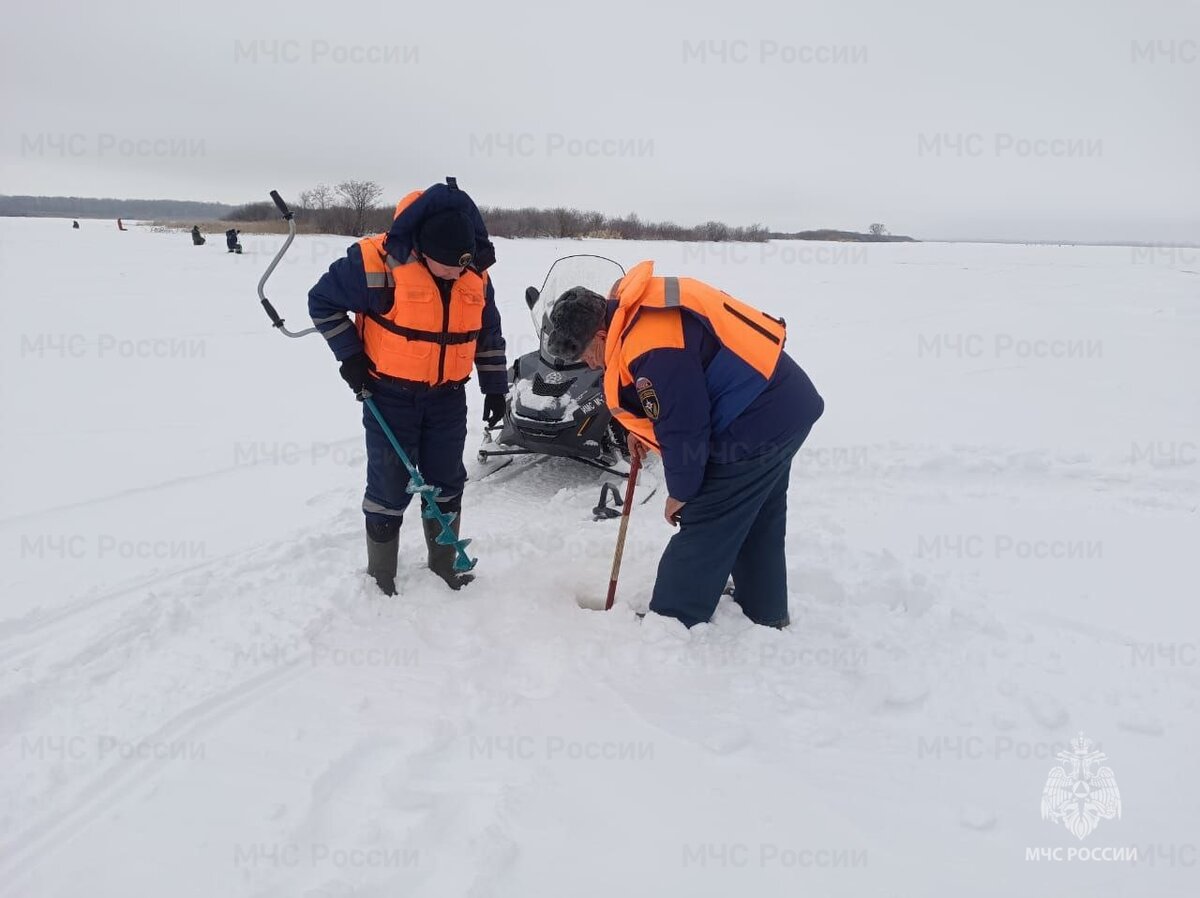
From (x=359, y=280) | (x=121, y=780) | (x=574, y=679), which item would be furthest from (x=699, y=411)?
(x=121, y=780)

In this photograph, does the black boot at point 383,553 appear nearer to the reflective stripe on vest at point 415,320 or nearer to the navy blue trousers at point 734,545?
the reflective stripe on vest at point 415,320

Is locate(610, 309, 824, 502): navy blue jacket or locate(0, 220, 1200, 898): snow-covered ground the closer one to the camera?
locate(0, 220, 1200, 898): snow-covered ground

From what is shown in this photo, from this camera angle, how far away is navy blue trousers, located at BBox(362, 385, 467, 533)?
129 inches

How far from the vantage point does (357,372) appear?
3150mm

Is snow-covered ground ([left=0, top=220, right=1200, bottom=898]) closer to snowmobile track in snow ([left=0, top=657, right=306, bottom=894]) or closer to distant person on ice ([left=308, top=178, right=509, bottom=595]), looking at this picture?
snowmobile track in snow ([left=0, top=657, right=306, bottom=894])

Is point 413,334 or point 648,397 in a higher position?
point 413,334

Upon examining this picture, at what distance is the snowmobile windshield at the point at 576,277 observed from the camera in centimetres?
541

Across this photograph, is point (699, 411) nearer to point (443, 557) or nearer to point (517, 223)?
point (443, 557)

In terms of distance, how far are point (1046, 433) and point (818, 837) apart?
A: 484 centimetres

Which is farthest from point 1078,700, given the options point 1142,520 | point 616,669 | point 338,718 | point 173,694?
point 173,694

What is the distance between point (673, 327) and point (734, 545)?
100 cm

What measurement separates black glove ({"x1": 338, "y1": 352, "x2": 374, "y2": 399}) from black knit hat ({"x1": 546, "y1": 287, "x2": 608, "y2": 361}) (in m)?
0.96

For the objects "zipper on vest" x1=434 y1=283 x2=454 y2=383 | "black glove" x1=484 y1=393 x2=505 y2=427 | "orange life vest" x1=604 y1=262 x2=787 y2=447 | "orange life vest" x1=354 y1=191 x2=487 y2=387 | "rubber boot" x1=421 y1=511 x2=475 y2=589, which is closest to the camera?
"orange life vest" x1=604 y1=262 x2=787 y2=447

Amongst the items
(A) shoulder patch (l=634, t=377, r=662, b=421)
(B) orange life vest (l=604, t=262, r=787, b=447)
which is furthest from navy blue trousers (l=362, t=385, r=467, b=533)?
(A) shoulder patch (l=634, t=377, r=662, b=421)
